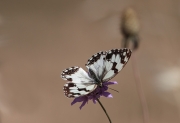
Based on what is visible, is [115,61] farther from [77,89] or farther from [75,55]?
[75,55]

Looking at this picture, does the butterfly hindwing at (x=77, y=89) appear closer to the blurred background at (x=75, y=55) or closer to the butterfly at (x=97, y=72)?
the butterfly at (x=97, y=72)

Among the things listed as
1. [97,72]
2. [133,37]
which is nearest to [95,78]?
[97,72]

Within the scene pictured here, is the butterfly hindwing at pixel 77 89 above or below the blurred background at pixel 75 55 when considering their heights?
below

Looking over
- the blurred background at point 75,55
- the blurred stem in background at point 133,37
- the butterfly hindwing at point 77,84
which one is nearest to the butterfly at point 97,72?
the butterfly hindwing at point 77,84

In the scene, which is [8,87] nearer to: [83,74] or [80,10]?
[80,10]

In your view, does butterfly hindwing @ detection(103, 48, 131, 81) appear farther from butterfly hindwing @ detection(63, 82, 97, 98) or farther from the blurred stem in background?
the blurred stem in background
